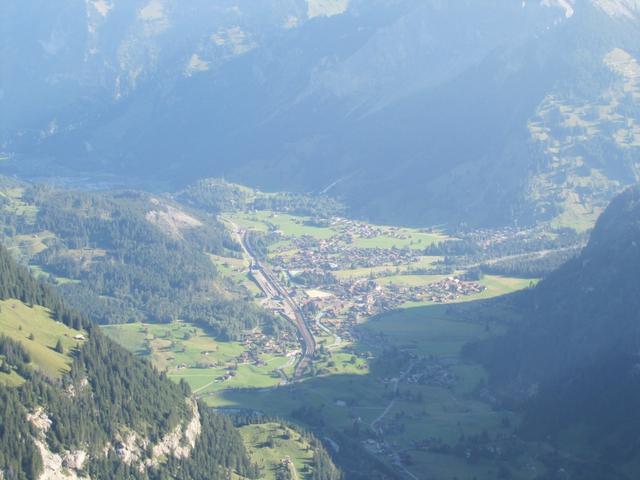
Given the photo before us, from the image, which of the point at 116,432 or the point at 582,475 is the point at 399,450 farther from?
the point at 116,432

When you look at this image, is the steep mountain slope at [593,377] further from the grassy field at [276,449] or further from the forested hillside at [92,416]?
the forested hillside at [92,416]

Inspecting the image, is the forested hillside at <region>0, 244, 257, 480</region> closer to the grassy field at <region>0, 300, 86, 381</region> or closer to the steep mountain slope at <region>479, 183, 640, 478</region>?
the grassy field at <region>0, 300, 86, 381</region>

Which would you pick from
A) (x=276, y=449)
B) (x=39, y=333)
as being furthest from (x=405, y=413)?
(x=39, y=333)

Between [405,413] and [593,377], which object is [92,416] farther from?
[593,377]

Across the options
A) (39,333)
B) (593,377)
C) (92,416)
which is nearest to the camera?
(92,416)

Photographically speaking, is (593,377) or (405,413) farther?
→ (405,413)

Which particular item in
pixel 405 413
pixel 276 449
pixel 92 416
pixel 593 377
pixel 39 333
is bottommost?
pixel 405 413

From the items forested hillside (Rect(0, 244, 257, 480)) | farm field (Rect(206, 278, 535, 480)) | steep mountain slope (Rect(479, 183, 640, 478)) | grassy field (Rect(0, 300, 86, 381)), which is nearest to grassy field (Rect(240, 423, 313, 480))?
forested hillside (Rect(0, 244, 257, 480))
